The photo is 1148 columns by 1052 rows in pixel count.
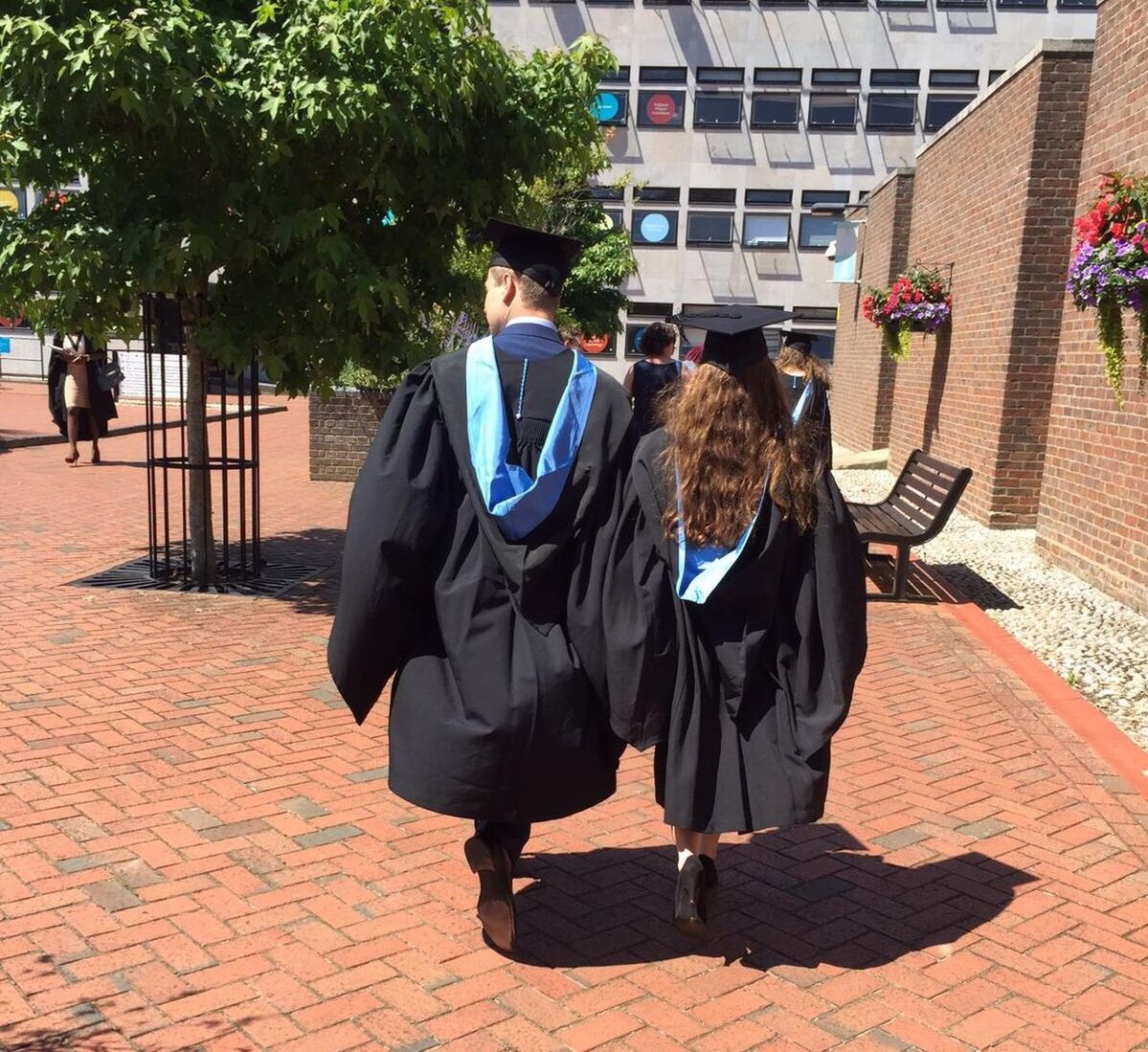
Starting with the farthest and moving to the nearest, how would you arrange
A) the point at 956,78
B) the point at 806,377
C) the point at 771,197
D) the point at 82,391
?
the point at 771,197 → the point at 956,78 → the point at 82,391 → the point at 806,377

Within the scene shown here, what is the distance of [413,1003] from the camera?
3.05 metres

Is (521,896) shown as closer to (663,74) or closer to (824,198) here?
(824,198)

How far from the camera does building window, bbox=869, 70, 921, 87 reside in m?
41.2

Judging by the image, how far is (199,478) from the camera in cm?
780

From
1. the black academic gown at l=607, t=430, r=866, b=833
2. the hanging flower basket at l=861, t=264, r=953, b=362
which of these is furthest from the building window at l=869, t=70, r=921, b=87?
the black academic gown at l=607, t=430, r=866, b=833

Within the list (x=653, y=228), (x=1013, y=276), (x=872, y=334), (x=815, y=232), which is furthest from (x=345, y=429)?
(x=815, y=232)

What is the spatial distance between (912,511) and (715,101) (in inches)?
1444

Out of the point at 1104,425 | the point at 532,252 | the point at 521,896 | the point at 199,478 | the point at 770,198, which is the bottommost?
the point at 521,896

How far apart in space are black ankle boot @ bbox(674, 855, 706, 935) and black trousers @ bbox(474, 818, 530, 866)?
486 millimetres

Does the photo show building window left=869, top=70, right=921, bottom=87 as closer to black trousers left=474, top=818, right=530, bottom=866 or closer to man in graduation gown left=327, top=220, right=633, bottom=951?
man in graduation gown left=327, top=220, right=633, bottom=951

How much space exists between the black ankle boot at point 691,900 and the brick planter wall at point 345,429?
34.5 ft

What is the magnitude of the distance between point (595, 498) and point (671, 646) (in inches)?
18.6

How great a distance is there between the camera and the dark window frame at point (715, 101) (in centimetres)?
4172

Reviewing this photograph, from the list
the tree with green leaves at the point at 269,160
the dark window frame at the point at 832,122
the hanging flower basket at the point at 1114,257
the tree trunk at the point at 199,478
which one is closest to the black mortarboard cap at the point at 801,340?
the hanging flower basket at the point at 1114,257
